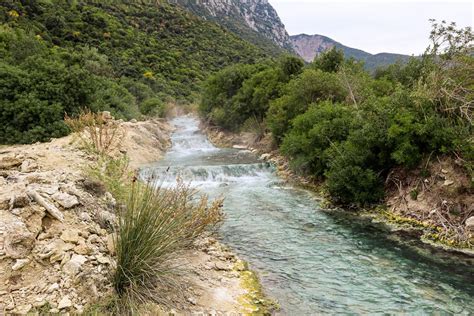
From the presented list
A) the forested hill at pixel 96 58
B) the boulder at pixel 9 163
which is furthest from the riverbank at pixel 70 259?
the forested hill at pixel 96 58

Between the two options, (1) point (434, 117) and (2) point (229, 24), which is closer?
(1) point (434, 117)

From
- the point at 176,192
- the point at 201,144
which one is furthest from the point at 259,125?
the point at 176,192

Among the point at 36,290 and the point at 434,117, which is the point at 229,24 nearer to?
the point at 434,117

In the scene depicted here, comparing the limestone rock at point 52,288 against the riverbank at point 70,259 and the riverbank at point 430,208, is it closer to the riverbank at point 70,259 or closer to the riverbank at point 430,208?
the riverbank at point 70,259

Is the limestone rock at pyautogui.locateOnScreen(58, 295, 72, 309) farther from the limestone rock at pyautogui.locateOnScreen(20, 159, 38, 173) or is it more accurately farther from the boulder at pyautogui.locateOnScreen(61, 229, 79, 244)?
the limestone rock at pyautogui.locateOnScreen(20, 159, 38, 173)

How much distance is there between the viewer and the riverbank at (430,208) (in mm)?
7645

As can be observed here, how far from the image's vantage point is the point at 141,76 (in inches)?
1641

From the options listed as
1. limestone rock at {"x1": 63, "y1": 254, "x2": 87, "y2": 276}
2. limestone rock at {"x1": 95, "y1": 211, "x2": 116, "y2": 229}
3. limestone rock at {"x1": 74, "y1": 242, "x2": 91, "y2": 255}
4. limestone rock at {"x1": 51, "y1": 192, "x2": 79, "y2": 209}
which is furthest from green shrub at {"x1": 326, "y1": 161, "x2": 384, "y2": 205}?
limestone rock at {"x1": 63, "y1": 254, "x2": 87, "y2": 276}

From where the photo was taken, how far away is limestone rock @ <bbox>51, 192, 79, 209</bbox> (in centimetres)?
493

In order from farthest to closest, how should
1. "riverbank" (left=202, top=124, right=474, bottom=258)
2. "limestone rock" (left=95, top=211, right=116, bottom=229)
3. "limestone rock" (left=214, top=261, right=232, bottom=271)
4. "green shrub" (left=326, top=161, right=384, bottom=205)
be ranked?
"green shrub" (left=326, top=161, right=384, bottom=205)
"riverbank" (left=202, top=124, right=474, bottom=258)
"limestone rock" (left=214, top=261, right=232, bottom=271)
"limestone rock" (left=95, top=211, right=116, bottom=229)

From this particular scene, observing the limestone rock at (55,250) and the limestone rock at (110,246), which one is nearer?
the limestone rock at (55,250)

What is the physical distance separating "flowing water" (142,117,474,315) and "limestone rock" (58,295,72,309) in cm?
179

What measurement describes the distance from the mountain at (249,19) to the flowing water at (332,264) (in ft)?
210

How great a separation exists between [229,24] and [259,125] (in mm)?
76916
